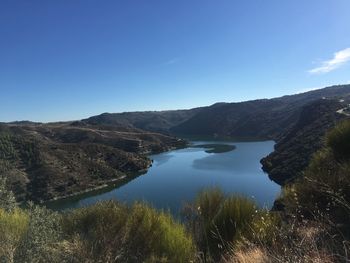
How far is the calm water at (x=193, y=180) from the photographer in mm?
56500

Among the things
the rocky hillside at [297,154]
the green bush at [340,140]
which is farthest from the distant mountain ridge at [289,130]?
the green bush at [340,140]

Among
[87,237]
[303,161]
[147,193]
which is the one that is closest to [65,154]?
[147,193]

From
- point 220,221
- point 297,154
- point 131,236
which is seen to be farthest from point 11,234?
point 297,154

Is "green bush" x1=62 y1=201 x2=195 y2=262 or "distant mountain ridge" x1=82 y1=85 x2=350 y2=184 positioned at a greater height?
"green bush" x1=62 y1=201 x2=195 y2=262

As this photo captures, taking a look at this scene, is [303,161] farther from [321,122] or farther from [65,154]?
[65,154]

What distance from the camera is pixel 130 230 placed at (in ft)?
20.6

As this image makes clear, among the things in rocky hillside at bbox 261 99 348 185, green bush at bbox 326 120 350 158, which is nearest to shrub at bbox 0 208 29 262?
green bush at bbox 326 120 350 158

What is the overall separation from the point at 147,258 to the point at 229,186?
58.0m

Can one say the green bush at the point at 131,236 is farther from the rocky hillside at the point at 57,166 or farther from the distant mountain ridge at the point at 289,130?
→ the rocky hillside at the point at 57,166

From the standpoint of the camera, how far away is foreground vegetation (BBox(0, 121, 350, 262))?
17.5 feet

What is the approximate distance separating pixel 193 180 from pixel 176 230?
216 feet

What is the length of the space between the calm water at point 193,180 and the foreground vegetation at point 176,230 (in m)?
37.9

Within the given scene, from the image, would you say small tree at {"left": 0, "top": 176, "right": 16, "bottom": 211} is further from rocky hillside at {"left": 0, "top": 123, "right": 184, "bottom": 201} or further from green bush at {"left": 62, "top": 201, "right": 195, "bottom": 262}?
rocky hillside at {"left": 0, "top": 123, "right": 184, "bottom": 201}

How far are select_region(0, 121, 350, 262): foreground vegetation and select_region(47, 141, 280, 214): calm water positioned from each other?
3787 centimetres
